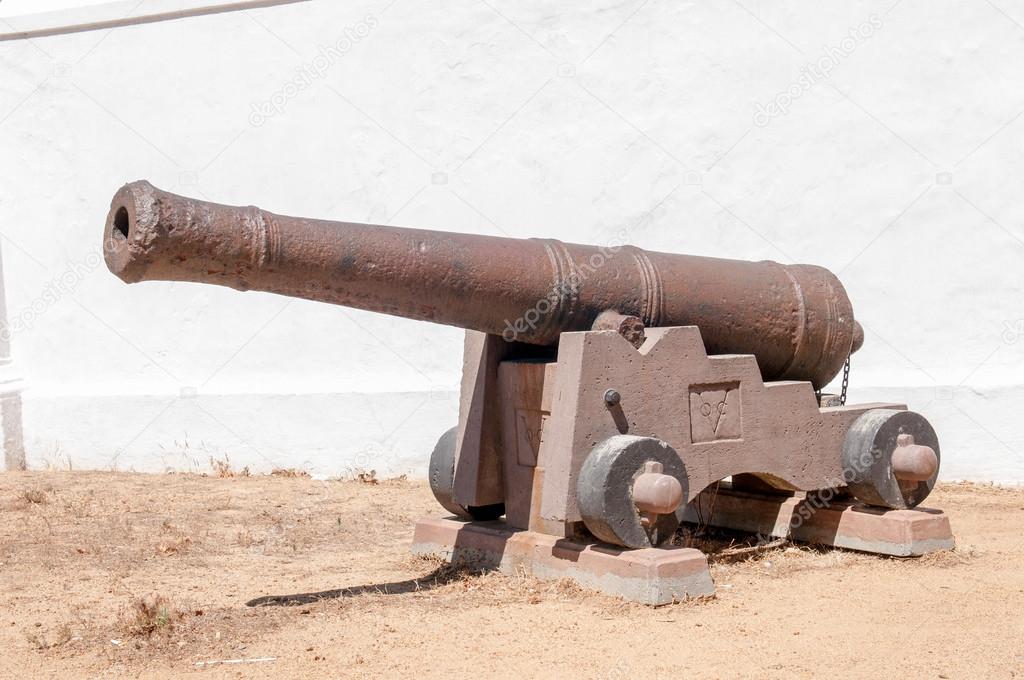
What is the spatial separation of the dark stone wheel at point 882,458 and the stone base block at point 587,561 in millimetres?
1337

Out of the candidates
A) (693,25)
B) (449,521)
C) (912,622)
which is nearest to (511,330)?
(449,521)

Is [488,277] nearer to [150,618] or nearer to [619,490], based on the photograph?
[619,490]

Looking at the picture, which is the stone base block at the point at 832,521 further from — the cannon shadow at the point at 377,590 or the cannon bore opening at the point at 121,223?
the cannon bore opening at the point at 121,223

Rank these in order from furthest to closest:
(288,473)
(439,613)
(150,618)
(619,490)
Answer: (288,473)
(619,490)
(439,613)
(150,618)

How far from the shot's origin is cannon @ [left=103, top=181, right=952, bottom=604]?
4.36 metres

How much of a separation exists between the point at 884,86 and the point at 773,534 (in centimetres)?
380

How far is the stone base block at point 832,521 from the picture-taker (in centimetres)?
559

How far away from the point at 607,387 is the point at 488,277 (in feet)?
2.28

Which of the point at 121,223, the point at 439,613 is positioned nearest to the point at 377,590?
the point at 439,613

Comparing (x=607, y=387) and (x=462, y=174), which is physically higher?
(x=462, y=174)

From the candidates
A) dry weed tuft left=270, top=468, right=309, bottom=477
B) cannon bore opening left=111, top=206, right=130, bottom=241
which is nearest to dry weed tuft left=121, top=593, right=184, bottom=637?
cannon bore opening left=111, top=206, right=130, bottom=241

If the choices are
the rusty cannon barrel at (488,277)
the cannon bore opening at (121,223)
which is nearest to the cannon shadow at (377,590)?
the rusty cannon barrel at (488,277)

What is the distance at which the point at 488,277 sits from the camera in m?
4.84

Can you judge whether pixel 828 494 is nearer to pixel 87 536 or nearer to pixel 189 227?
pixel 189 227
